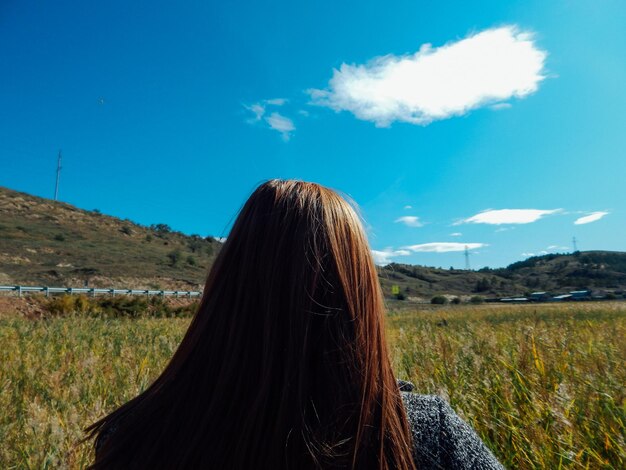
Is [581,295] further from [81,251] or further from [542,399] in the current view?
[542,399]

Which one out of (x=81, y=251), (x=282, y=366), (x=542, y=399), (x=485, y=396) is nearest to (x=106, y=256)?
(x=81, y=251)

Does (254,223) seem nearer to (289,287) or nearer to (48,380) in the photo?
(289,287)

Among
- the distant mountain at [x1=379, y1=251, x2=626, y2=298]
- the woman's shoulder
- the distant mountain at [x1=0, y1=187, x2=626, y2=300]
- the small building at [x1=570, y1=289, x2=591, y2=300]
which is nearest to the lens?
the woman's shoulder

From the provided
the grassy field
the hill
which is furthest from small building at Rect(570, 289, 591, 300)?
the grassy field

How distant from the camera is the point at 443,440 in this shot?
4.01ft

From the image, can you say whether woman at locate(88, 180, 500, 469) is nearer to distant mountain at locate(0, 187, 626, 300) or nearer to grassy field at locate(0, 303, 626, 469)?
distant mountain at locate(0, 187, 626, 300)

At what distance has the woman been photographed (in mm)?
1201

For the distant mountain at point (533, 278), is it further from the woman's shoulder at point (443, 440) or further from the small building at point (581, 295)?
the woman's shoulder at point (443, 440)

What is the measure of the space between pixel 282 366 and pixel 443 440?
0.53 m

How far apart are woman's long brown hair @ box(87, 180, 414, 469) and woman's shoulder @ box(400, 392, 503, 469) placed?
5 centimetres

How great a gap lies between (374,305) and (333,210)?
0.35 metres

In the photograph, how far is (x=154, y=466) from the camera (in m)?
1.24

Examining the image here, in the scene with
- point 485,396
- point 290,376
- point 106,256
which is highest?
point 106,256

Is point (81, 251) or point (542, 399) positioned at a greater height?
point (81, 251)
